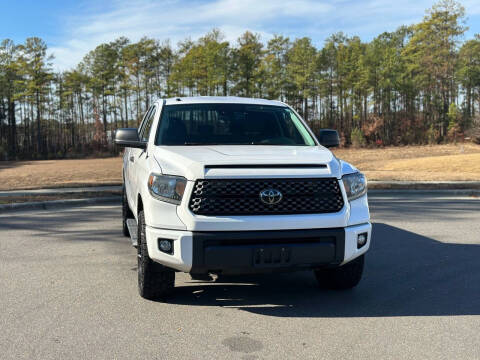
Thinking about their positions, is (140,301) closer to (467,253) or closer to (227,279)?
(227,279)

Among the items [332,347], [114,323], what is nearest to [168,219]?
[114,323]

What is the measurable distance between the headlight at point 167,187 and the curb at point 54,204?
8.82 meters

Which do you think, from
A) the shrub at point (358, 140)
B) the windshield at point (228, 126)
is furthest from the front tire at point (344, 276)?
the shrub at point (358, 140)

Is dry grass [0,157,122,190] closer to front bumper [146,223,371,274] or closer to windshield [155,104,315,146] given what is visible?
windshield [155,104,315,146]

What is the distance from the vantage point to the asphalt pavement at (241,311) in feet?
11.6

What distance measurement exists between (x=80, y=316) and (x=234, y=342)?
1.43m

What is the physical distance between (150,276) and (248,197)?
1.22 metres

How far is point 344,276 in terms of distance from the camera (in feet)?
15.8

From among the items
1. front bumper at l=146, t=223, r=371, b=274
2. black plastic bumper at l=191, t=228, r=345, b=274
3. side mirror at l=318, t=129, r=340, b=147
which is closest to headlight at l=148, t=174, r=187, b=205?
front bumper at l=146, t=223, r=371, b=274

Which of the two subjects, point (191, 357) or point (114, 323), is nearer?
point (191, 357)

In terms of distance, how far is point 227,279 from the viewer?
5426 millimetres

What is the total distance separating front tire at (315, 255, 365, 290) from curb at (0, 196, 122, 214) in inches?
359

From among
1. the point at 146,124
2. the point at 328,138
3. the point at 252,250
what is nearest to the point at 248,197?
the point at 252,250

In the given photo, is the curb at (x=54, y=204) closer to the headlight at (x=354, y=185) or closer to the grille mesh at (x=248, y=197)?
the grille mesh at (x=248, y=197)
